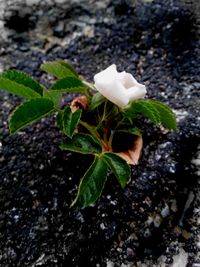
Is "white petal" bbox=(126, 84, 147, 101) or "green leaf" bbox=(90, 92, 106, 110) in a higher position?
"white petal" bbox=(126, 84, 147, 101)

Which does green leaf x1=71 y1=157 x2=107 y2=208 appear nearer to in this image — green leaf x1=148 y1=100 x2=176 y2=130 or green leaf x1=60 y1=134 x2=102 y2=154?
green leaf x1=60 y1=134 x2=102 y2=154

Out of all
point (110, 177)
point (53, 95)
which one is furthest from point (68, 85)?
point (110, 177)

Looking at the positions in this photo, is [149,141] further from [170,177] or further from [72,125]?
[72,125]

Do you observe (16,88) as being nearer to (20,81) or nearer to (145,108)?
(20,81)

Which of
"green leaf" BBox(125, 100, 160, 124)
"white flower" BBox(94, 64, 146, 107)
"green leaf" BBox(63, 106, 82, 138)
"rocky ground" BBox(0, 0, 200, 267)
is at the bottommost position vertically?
"rocky ground" BBox(0, 0, 200, 267)

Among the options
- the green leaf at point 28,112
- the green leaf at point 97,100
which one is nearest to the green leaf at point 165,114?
the green leaf at point 97,100

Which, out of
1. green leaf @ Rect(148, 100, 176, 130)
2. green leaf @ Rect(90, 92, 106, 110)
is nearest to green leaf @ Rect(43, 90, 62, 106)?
green leaf @ Rect(90, 92, 106, 110)

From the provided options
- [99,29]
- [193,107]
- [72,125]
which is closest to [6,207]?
[72,125]

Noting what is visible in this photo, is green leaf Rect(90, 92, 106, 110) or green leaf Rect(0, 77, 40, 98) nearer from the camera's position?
green leaf Rect(0, 77, 40, 98)
